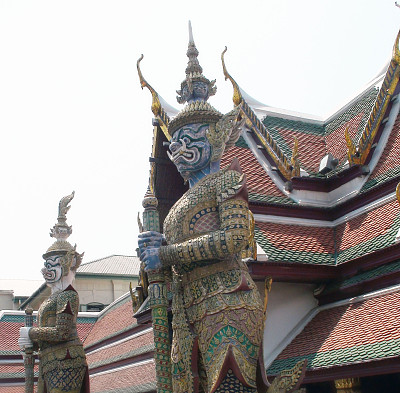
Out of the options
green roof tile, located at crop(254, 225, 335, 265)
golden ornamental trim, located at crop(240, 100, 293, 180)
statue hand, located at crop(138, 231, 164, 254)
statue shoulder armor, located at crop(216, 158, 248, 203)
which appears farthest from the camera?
golden ornamental trim, located at crop(240, 100, 293, 180)

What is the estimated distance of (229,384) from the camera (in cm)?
461

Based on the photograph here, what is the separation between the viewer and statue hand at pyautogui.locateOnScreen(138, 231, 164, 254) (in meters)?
5.18

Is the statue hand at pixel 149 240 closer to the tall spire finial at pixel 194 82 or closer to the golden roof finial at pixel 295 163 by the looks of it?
the tall spire finial at pixel 194 82

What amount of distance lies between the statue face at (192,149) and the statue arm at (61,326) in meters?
3.54

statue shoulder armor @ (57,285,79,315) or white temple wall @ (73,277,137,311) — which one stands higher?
white temple wall @ (73,277,137,311)

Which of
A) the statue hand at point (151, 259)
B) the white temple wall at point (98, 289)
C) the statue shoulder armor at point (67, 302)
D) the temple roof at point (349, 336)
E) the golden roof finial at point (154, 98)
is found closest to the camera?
the statue hand at point (151, 259)

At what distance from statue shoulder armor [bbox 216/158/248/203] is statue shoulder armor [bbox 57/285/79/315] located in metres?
3.97

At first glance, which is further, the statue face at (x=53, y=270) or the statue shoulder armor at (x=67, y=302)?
the statue face at (x=53, y=270)

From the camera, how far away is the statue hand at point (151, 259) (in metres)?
5.08

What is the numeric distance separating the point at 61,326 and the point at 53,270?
3.41ft

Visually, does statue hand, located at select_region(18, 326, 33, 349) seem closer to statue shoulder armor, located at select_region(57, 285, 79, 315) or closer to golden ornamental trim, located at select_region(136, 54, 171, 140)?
statue shoulder armor, located at select_region(57, 285, 79, 315)

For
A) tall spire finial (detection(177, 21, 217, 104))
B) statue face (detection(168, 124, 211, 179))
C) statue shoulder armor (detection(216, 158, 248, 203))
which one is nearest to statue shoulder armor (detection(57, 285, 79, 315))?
statue face (detection(168, 124, 211, 179))

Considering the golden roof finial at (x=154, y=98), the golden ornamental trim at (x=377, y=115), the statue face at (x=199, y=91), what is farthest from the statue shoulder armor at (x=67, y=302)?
the golden ornamental trim at (x=377, y=115)

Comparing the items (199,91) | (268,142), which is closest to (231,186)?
(199,91)
